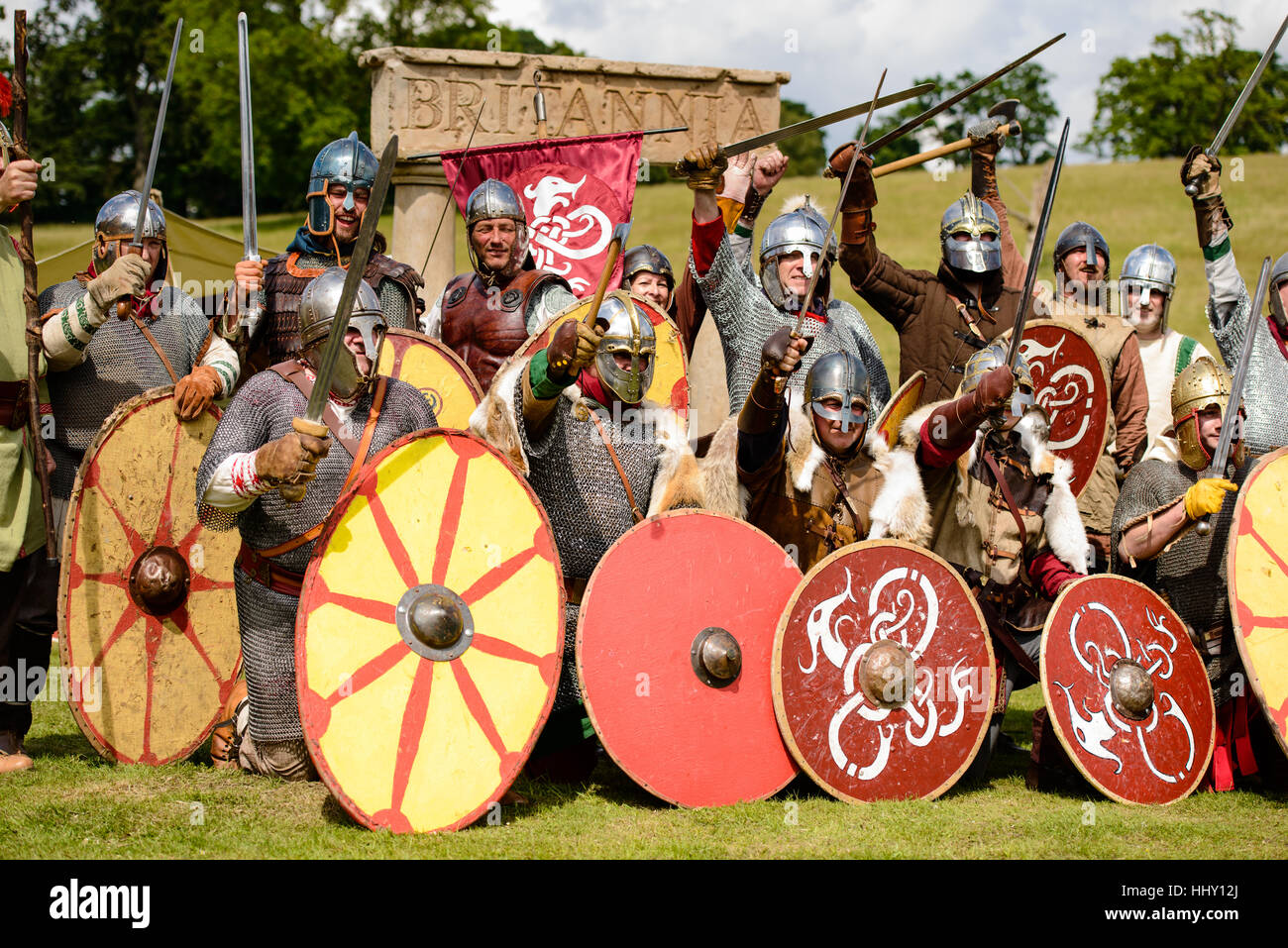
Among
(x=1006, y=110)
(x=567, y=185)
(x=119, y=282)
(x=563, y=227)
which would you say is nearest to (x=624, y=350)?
(x=119, y=282)

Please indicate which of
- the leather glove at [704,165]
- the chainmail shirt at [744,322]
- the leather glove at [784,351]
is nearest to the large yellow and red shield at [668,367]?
the chainmail shirt at [744,322]

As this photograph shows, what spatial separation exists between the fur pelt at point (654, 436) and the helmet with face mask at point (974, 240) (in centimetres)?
176

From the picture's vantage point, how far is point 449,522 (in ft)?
13.3

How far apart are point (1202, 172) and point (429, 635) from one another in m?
3.64

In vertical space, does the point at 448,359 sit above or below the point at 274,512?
above

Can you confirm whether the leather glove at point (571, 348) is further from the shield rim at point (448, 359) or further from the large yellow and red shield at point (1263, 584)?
the large yellow and red shield at point (1263, 584)

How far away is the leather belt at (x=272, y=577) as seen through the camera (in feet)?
14.8

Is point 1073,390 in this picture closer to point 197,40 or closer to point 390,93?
point 197,40

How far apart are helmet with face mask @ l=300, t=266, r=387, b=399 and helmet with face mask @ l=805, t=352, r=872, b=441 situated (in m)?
1.58

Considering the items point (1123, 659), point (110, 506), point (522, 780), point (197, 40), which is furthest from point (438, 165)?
point (1123, 659)

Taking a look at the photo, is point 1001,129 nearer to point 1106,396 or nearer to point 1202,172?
point 1202,172

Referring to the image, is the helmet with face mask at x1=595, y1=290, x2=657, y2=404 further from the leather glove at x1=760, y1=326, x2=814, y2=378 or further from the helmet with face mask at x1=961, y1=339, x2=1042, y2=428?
the helmet with face mask at x1=961, y1=339, x2=1042, y2=428

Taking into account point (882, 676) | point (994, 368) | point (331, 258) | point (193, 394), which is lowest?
point (882, 676)

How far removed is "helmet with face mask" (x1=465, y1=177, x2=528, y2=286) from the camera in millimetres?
5871
